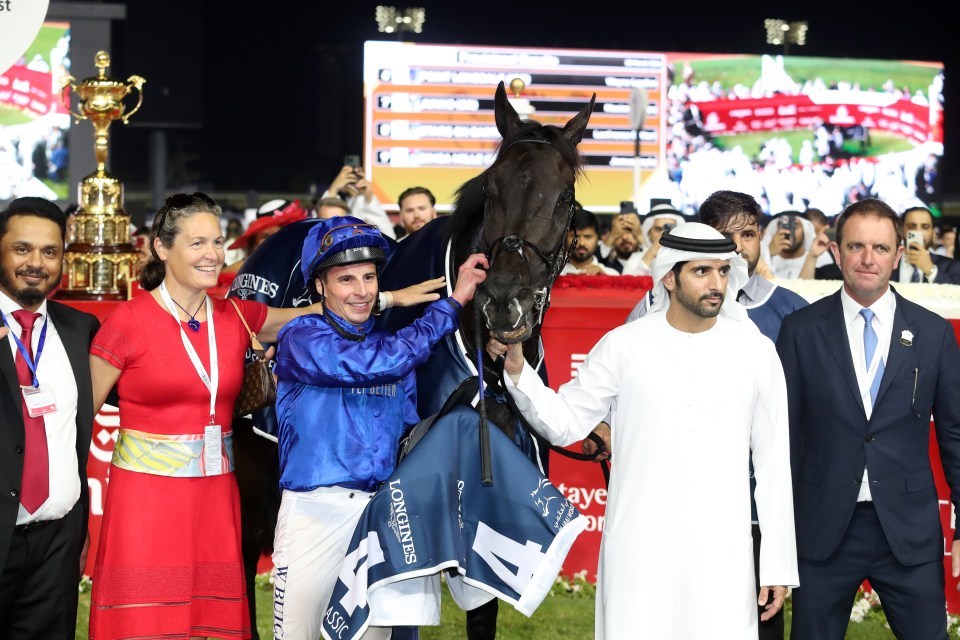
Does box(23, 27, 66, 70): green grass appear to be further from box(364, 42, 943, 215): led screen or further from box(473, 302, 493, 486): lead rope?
box(473, 302, 493, 486): lead rope

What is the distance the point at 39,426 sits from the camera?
364 centimetres

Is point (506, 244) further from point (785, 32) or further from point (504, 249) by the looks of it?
point (785, 32)

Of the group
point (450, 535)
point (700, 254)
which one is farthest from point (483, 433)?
point (700, 254)

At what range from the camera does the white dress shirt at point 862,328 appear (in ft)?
13.0

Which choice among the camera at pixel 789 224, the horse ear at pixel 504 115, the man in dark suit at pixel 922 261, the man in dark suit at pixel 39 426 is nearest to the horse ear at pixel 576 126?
the horse ear at pixel 504 115

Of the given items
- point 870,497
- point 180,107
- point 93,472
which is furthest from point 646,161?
point 870,497

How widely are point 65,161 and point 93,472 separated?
758 centimetres

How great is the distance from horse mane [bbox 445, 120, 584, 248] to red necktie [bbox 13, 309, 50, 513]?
4.96ft

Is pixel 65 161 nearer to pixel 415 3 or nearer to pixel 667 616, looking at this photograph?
pixel 415 3

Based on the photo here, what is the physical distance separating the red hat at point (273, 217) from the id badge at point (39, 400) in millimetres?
2950

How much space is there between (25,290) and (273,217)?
3157 millimetres

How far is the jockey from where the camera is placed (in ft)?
11.8

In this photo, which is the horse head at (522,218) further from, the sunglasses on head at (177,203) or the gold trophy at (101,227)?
the gold trophy at (101,227)

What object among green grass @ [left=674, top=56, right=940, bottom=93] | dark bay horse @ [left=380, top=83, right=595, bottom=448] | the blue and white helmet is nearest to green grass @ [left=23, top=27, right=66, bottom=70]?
green grass @ [left=674, top=56, right=940, bottom=93]
